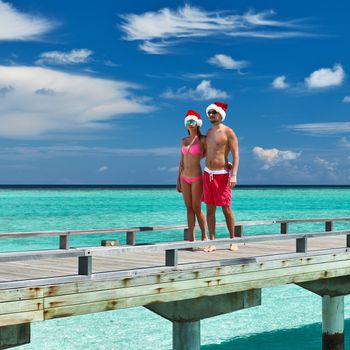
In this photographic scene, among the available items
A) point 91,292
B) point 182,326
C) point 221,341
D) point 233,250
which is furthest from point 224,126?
point 221,341

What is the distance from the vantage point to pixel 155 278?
8.34 metres

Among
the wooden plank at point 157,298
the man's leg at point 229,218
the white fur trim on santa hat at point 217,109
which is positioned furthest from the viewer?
the man's leg at point 229,218

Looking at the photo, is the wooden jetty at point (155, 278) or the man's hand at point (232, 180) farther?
the man's hand at point (232, 180)

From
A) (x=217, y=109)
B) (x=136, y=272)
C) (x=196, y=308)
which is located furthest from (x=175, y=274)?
A: (x=217, y=109)

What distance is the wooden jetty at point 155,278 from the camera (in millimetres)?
7242

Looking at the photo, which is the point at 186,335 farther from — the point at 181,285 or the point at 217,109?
the point at 217,109

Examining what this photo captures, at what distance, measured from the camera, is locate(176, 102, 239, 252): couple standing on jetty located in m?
10.3

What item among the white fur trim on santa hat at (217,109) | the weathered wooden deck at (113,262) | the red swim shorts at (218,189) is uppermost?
the white fur trim on santa hat at (217,109)

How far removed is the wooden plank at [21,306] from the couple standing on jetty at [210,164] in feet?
12.3

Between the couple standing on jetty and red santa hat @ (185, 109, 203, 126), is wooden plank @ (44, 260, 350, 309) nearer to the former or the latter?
the couple standing on jetty

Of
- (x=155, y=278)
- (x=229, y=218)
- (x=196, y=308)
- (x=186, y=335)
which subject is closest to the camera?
(x=155, y=278)

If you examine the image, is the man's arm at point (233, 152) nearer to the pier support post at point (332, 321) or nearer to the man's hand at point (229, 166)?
the man's hand at point (229, 166)

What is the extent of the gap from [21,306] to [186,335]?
3601 millimetres

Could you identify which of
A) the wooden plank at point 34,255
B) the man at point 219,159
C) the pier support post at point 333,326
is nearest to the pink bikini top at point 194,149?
the man at point 219,159
